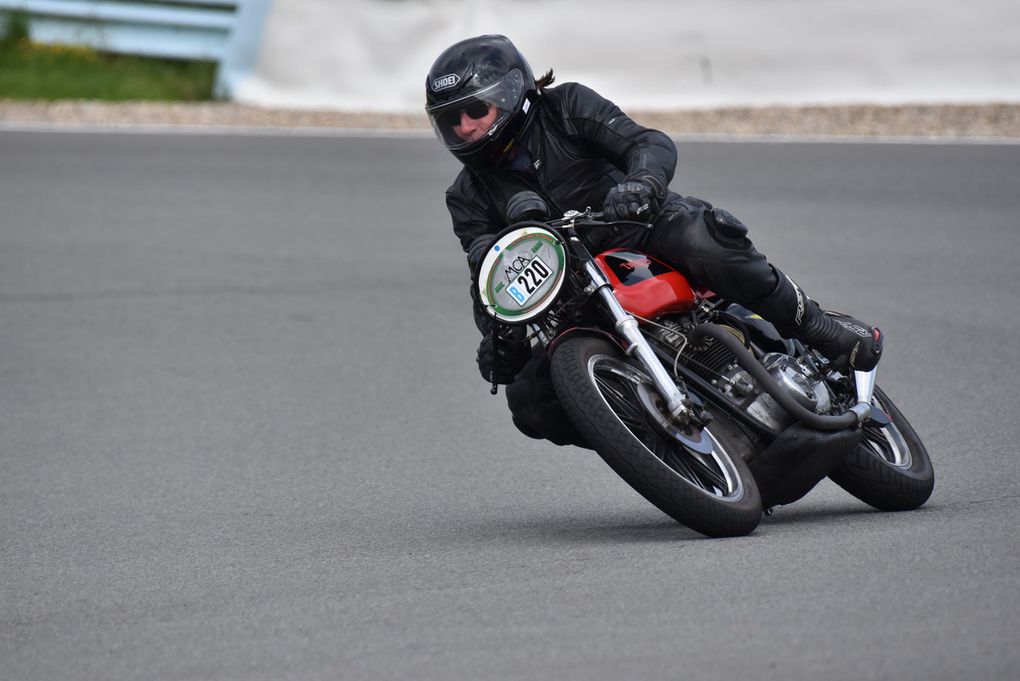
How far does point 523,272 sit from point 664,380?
56 centimetres

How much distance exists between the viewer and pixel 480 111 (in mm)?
5266

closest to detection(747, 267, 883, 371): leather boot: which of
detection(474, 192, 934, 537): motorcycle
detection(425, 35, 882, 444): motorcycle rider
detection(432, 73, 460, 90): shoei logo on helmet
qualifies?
detection(425, 35, 882, 444): motorcycle rider

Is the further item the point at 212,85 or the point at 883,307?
the point at 212,85

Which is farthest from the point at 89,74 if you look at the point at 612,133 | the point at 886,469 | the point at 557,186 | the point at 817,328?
the point at 886,469

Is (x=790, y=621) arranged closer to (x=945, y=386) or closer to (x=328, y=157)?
(x=945, y=386)

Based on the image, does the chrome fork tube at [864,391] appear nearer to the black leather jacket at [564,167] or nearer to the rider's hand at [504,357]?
the black leather jacket at [564,167]

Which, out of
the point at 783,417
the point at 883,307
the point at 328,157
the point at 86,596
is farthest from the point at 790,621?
the point at 328,157

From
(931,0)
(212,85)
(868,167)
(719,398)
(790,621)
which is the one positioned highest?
(790,621)

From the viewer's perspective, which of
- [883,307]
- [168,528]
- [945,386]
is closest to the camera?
[168,528]

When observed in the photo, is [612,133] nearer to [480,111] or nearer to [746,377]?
[480,111]

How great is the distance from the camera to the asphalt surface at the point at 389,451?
3.92m

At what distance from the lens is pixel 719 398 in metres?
5.14

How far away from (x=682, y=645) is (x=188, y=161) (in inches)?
418

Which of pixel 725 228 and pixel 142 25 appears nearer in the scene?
pixel 725 228
